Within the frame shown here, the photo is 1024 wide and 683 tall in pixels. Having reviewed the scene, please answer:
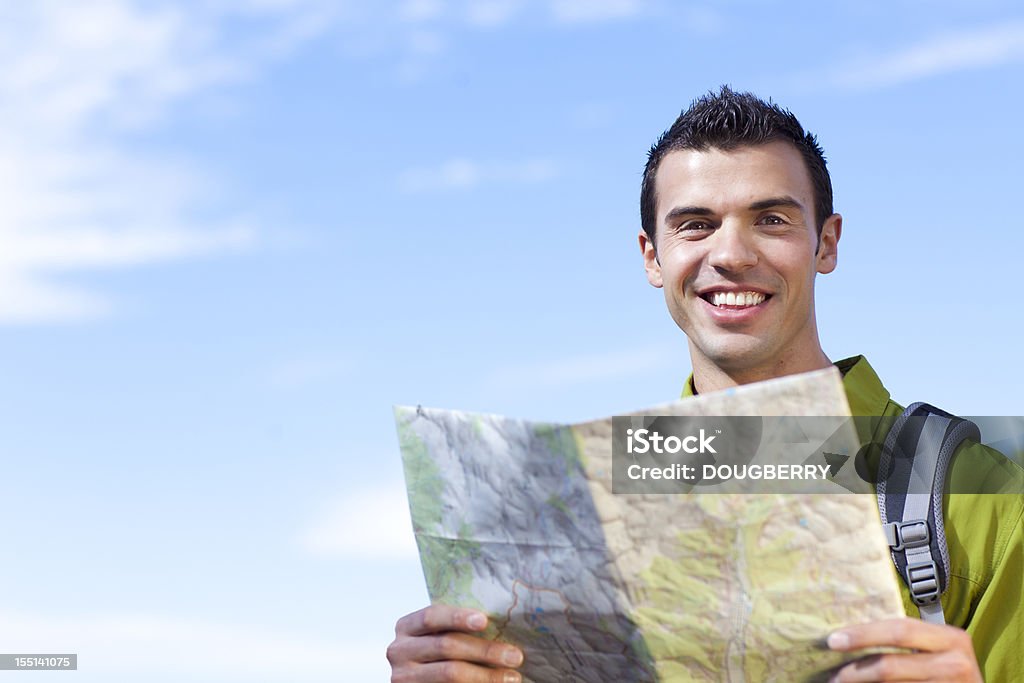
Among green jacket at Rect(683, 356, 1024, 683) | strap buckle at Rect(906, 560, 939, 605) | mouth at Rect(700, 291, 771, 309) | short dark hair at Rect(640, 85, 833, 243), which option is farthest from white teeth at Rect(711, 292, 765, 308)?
strap buckle at Rect(906, 560, 939, 605)

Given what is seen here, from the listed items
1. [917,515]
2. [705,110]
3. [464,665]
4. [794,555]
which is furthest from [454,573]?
[705,110]

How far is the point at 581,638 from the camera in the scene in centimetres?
292

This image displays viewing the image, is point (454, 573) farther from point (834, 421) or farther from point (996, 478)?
point (996, 478)

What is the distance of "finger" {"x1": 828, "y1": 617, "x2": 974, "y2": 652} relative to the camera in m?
2.53

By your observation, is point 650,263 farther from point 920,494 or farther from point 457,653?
point 457,653

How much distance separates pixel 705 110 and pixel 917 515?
1889mm

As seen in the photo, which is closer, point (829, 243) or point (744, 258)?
point (744, 258)

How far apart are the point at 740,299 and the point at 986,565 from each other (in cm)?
123

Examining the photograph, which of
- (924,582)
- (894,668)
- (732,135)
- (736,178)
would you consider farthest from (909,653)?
(732,135)

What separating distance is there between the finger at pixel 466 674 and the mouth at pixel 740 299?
170cm

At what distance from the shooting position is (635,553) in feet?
9.02

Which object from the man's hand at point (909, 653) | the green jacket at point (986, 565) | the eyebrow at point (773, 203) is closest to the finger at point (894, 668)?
the man's hand at point (909, 653)

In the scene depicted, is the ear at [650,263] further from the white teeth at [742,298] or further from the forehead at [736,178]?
the white teeth at [742,298]

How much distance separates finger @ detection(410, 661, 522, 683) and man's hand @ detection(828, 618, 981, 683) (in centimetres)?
90
